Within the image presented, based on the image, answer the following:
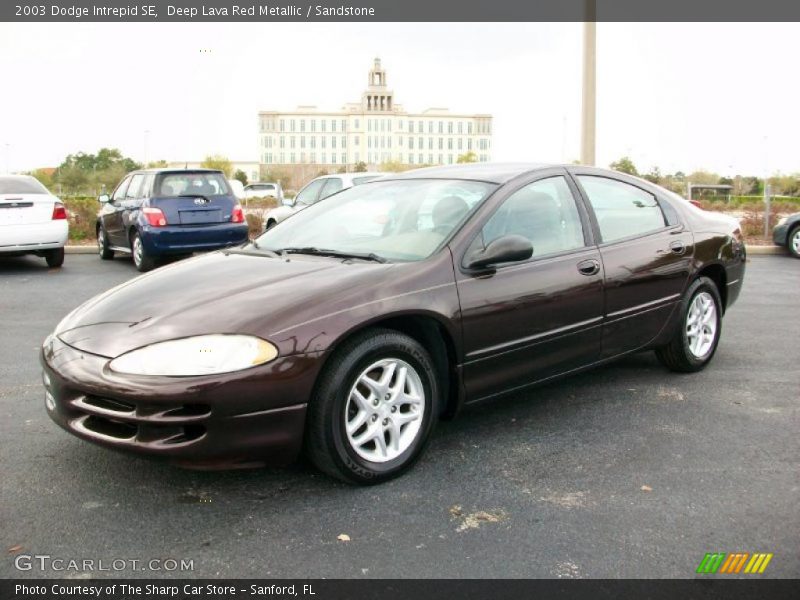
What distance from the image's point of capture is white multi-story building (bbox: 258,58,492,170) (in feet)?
480

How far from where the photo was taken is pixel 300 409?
3.18 metres

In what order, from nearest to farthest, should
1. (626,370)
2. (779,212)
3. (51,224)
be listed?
1. (626,370)
2. (51,224)
3. (779,212)

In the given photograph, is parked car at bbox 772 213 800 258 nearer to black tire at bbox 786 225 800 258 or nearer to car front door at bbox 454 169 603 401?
black tire at bbox 786 225 800 258

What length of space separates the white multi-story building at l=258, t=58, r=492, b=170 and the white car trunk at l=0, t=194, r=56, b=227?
136862mm

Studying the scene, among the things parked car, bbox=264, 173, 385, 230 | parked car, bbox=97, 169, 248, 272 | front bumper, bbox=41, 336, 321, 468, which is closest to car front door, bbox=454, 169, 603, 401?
front bumper, bbox=41, 336, 321, 468

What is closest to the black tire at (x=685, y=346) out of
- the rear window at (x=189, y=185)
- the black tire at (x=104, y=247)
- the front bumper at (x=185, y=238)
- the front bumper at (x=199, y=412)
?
the front bumper at (x=199, y=412)

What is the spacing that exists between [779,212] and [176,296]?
17.3 meters

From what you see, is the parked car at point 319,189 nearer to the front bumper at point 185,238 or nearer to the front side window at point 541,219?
the front bumper at point 185,238

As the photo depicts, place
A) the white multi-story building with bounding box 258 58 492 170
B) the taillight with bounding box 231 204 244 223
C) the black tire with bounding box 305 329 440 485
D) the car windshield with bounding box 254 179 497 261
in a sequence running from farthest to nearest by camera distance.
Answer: the white multi-story building with bounding box 258 58 492 170 < the taillight with bounding box 231 204 244 223 < the car windshield with bounding box 254 179 497 261 < the black tire with bounding box 305 329 440 485

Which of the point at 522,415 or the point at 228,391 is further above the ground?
the point at 228,391

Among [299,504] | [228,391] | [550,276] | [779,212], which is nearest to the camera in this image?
[228,391]

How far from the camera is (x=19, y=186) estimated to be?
11.3 meters
